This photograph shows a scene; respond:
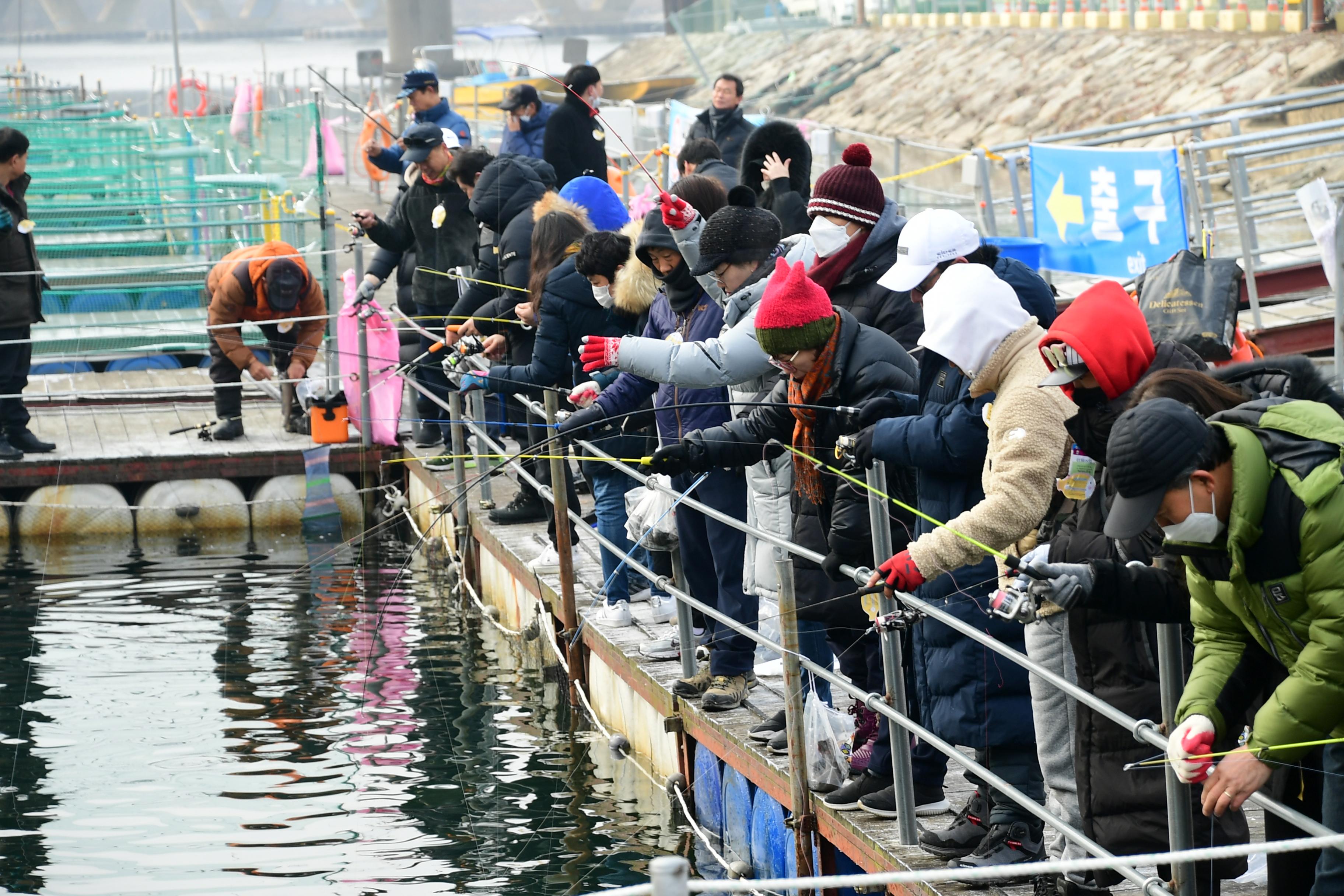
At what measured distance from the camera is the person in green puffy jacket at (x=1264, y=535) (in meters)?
3.05

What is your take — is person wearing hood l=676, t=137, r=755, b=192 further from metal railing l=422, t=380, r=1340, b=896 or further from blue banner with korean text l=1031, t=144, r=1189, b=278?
blue banner with korean text l=1031, t=144, r=1189, b=278

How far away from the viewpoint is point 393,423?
12.5 m

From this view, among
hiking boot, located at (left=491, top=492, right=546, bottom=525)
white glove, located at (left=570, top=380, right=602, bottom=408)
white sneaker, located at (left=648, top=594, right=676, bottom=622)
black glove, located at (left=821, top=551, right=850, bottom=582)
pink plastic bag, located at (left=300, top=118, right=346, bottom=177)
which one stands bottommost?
white sneaker, located at (left=648, top=594, right=676, bottom=622)

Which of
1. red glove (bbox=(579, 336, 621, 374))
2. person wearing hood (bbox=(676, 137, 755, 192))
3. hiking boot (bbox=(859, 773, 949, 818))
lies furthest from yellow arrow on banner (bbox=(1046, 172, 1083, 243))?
hiking boot (bbox=(859, 773, 949, 818))

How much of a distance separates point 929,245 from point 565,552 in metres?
3.85

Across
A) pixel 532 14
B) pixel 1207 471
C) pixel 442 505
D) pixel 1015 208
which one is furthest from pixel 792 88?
pixel 532 14

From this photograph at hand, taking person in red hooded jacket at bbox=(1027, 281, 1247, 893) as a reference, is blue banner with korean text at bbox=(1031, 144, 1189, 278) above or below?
above

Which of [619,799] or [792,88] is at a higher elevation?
[792,88]

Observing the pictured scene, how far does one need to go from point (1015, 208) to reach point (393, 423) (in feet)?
17.0

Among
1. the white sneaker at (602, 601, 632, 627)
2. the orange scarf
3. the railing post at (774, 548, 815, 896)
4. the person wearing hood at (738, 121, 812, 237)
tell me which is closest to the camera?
the orange scarf

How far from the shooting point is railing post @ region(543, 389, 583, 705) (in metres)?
7.92

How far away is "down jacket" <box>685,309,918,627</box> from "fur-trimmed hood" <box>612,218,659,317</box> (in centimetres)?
139

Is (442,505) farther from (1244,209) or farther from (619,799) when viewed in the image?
(1244,209)

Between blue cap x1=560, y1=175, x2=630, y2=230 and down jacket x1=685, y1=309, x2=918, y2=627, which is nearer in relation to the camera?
down jacket x1=685, y1=309, x2=918, y2=627
